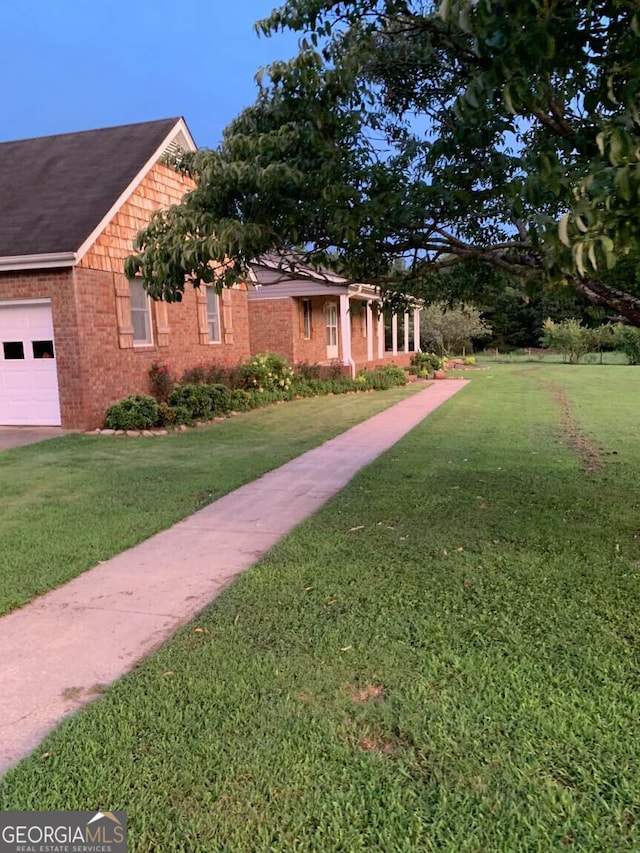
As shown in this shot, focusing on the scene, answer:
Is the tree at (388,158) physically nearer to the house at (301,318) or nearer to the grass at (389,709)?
the grass at (389,709)

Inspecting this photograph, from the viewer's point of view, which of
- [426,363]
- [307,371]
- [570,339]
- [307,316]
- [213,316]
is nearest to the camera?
[213,316]

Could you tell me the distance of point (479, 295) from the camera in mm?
6375

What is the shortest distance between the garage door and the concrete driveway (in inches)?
7.0

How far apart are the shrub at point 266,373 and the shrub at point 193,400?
3.44 meters

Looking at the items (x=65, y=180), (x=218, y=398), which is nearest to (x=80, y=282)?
(x=65, y=180)

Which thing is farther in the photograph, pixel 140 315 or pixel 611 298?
pixel 140 315

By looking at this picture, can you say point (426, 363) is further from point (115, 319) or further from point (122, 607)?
point (122, 607)

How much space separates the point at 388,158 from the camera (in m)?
5.03

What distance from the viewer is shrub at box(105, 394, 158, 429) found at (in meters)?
12.1

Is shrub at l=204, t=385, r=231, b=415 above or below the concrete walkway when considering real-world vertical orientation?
above

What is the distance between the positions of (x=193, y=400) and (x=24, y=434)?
11.1 ft

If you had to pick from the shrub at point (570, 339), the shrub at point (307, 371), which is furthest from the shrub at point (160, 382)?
the shrub at point (570, 339)

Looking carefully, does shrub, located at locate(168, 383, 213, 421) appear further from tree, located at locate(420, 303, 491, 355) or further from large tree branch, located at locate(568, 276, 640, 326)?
tree, located at locate(420, 303, 491, 355)

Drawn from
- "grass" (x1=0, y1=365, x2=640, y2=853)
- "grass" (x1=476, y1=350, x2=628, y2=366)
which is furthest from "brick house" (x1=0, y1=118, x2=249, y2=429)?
"grass" (x1=476, y1=350, x2=628, y2=366)
